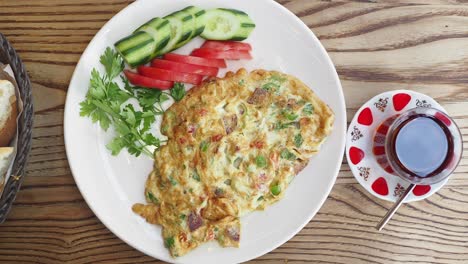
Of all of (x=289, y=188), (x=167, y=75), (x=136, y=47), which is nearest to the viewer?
(x=136, y=47)

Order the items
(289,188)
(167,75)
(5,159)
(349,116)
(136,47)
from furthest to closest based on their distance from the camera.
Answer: (349,116) → (289,188) → (167,75) → (136,47) → (5,159)

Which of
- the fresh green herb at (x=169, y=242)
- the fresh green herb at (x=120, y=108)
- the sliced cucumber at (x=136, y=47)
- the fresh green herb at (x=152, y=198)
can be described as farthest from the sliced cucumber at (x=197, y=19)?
the fresh green herb at (x=169, y=242)

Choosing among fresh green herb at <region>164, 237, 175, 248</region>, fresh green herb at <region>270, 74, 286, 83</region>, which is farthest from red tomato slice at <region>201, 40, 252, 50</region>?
fresh green herb at <region>164, 237, 175, 248</region>

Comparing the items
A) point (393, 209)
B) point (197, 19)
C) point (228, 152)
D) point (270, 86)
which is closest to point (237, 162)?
point (228, 152)

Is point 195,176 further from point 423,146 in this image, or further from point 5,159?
point 423,146

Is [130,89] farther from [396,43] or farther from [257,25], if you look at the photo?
[396,43]

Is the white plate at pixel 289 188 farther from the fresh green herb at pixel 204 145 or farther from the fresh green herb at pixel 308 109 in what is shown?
the fresh green herb at pixel 204 145
